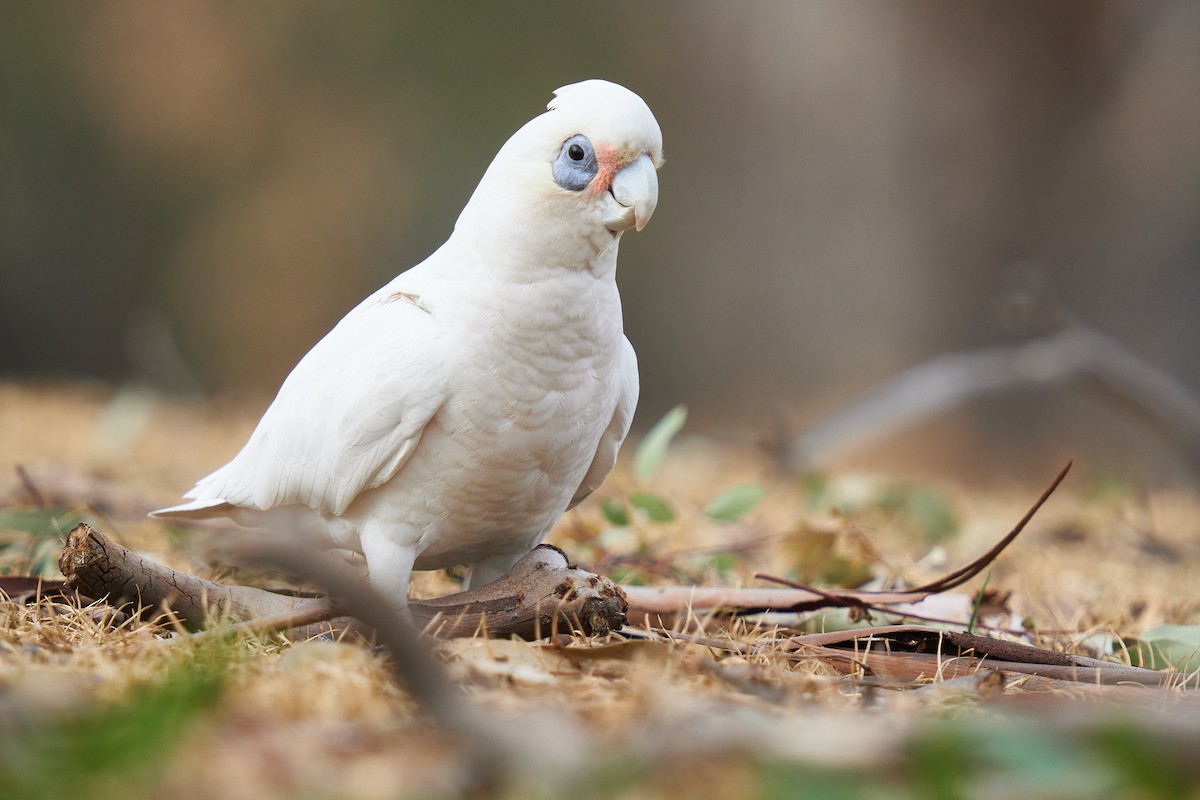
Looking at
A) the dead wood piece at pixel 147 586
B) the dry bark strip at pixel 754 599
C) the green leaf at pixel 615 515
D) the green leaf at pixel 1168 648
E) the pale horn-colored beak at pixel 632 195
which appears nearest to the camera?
the dead wood piece at pixel 147 586

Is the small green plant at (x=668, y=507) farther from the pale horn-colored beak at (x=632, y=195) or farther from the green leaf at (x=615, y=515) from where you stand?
the pale horn-colored beak at (x=632, y=195)

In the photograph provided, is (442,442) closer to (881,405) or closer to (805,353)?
(881,405)

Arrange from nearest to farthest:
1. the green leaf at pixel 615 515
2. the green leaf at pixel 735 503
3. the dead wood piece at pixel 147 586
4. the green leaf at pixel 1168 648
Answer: the dead wood piece at pixel 147 586 → the green leaf at pixel 1168 648 → the green leaf at pixel 735 503 → the green leaf at pixel 615 515

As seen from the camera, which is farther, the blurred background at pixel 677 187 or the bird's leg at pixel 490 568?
the blurred background at pixel 677 187

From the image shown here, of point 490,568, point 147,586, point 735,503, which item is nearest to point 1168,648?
point 735,503

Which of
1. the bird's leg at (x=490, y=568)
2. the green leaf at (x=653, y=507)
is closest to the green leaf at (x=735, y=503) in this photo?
the green leaf at (x=653, y=507)

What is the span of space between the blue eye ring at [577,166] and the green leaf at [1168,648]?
1355 mm

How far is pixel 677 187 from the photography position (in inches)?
362

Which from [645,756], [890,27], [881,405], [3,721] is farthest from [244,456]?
[890,27]

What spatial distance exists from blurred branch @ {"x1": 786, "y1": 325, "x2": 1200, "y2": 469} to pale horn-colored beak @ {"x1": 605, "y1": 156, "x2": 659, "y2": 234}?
2630 mm

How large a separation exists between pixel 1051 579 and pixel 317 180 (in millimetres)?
7729

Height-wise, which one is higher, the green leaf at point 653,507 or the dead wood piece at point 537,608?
the green leaf at point 653,507

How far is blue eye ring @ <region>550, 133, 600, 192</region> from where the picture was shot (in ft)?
5.69

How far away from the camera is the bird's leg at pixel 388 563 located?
181 centimetres
